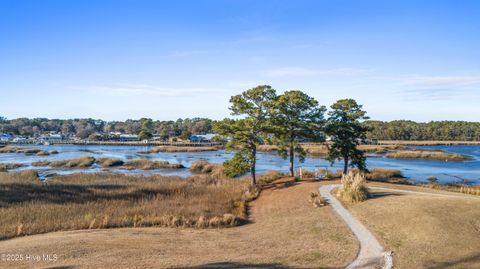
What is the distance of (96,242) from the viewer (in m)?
14.5

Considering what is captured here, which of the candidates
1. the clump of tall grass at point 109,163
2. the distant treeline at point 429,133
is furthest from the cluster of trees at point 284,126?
the distant treeline at point 429,133

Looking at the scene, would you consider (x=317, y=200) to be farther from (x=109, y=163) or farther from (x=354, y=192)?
(x=109, y=163)

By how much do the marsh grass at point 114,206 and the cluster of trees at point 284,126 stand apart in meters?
3.50

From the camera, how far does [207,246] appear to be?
14.7 m

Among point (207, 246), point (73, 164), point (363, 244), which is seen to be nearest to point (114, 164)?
point (73, 164)

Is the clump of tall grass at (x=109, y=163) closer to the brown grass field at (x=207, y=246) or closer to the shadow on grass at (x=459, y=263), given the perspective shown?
the brown grass field at (x=207, y=246)

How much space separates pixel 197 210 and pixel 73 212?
279 inches

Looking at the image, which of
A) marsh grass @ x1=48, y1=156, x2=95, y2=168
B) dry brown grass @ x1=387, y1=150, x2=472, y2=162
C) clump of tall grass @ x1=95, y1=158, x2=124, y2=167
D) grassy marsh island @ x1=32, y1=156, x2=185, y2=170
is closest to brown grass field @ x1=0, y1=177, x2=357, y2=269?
grassy marsh island @ x1=32, y1=156, x2=185, y2=170

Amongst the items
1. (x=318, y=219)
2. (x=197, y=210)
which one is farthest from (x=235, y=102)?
(x=318, y=219)

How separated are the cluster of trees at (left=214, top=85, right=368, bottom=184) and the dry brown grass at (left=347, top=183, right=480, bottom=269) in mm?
12802

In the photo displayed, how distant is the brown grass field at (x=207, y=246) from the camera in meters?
12.2

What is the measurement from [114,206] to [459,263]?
1913 cm

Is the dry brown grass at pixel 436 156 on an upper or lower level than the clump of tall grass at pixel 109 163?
upper

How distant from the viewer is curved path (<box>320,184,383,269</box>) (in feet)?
41.1
